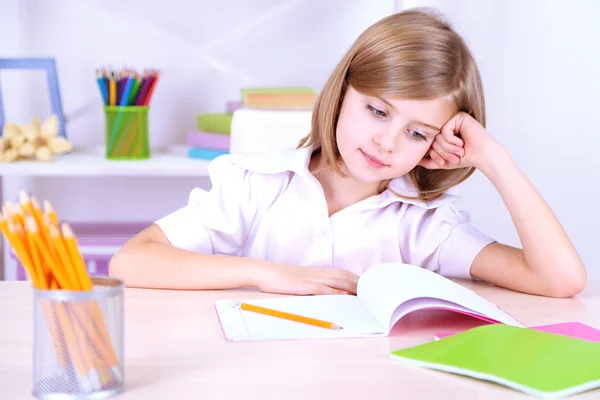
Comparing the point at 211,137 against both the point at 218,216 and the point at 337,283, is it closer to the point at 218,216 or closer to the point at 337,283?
the point at 218,216

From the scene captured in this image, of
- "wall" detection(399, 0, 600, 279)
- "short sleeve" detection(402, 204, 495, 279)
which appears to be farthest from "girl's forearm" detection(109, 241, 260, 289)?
"wall" detection(399, 0, 600, 279)

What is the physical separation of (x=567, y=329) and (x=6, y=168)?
59.9 inches

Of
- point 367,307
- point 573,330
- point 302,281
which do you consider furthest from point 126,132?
point 573,330

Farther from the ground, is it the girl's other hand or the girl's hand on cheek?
the girl's hand on cheek

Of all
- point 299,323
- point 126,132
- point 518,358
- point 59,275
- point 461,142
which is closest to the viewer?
point 59,275

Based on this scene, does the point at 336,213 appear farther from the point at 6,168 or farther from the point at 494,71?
the point at 494,71

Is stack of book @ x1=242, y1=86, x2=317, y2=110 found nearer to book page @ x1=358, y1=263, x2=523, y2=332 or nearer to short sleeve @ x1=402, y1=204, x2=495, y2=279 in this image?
short sleeve @ x1=402, y1=204, x2=495, y2=279

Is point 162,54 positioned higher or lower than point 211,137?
higher

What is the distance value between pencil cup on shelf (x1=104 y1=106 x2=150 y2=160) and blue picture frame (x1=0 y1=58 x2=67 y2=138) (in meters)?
0.19

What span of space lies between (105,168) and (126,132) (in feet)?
0.52

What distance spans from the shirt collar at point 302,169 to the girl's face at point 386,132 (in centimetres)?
10

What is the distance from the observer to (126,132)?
2238 millimetres

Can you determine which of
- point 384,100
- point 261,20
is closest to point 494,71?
point 261,20

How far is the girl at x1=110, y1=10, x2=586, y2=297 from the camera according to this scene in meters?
1.21
